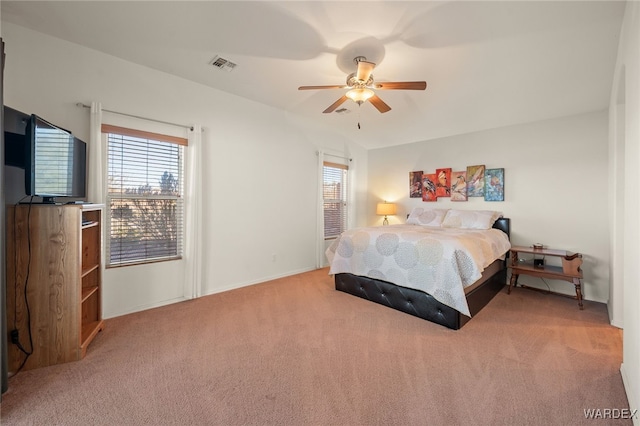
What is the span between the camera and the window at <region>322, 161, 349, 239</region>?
495 centimetres

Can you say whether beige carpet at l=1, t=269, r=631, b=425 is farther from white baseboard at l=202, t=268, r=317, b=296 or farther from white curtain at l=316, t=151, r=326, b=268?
white curtain at l=316, t=151, r=326, b=268

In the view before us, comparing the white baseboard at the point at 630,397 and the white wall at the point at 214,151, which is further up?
the white wall at the point at 214,151

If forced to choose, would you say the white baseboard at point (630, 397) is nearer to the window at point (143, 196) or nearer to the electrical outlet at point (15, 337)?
the electrical outlet at point (15, 337)

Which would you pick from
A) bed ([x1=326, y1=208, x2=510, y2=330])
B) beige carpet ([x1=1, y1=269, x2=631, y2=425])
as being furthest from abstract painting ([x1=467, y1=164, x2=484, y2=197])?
beige carpet ([x1=1, y1=269, x2=631, y2=425])

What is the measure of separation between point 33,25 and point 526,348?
4.88 m

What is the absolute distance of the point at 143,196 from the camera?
9.53 ft

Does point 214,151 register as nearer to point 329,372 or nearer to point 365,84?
point 365,84

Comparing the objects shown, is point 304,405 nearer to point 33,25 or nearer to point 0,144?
point 0,144

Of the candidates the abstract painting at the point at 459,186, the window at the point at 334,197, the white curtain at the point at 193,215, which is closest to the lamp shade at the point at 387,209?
the window at the point at 334,197

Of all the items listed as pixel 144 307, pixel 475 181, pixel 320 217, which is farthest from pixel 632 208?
pixel 144 307

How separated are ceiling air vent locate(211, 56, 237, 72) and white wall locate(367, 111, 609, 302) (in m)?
3.67

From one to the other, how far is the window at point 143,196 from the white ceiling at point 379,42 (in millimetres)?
844

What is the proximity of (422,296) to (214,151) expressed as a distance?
2981mm

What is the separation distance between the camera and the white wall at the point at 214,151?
2367mm
